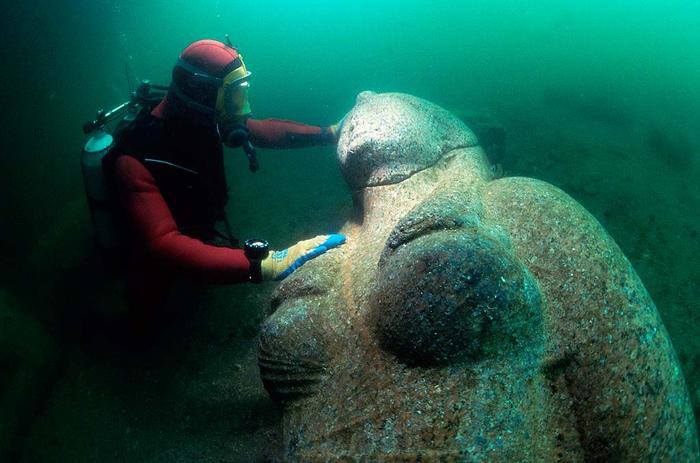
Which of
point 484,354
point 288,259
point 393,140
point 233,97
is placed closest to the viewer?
point 484,354

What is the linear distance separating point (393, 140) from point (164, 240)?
2.33 metres

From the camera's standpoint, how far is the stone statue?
1.93 meters

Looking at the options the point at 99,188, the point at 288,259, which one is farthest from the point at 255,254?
the point at 99,188

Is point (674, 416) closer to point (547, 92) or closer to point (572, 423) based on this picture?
point (572, 423)

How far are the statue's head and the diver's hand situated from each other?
96cm

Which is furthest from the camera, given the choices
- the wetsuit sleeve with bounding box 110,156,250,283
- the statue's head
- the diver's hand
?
the statue's head

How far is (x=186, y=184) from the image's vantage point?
3520mm

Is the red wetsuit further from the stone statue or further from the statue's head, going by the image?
the statue's head

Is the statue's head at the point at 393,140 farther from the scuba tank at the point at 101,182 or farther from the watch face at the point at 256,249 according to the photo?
the scuba tank at the point at 101,182

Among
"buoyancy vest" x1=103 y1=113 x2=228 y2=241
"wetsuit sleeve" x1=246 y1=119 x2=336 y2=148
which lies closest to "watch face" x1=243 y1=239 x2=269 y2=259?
"buoyancy vest" x1=103 y1=113 x2=228 y2=241

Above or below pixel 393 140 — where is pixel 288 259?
below

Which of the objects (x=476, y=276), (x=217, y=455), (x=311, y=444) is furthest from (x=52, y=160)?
(x=476, y=276)

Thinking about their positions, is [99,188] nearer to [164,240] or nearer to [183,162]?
[183,162]

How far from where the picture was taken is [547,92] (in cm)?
1091
